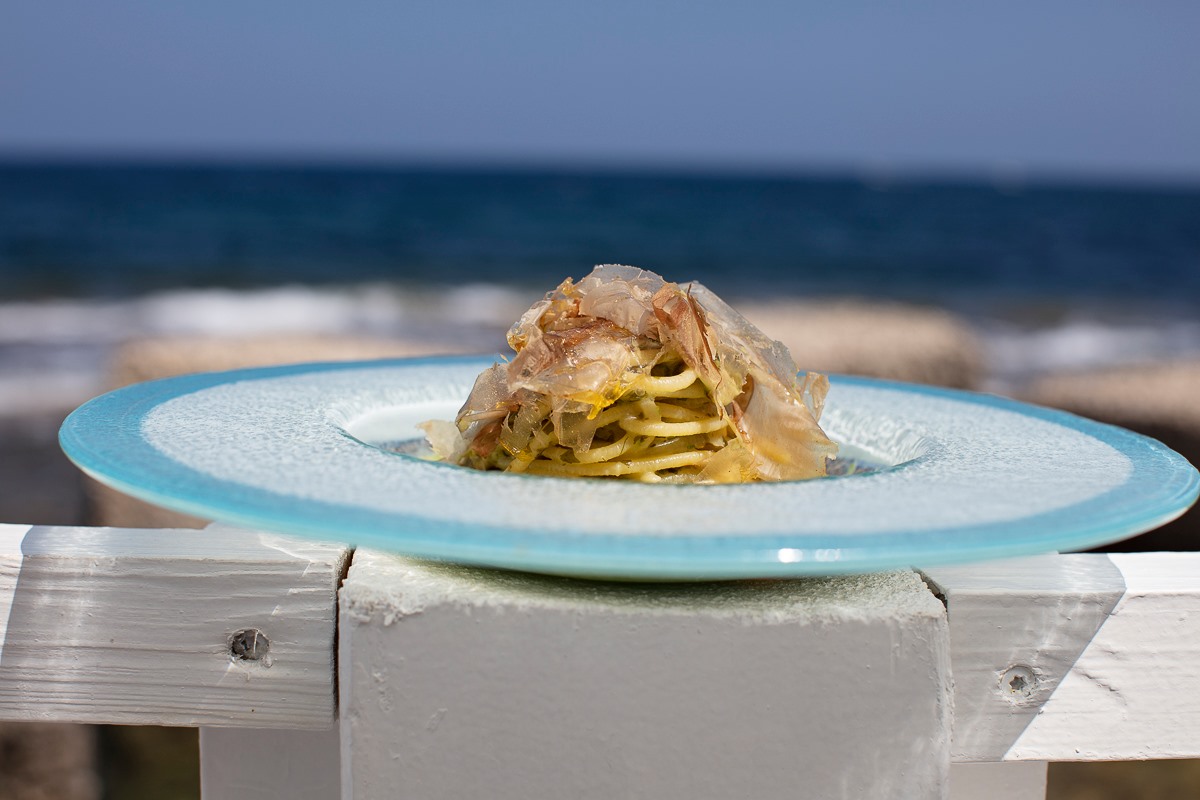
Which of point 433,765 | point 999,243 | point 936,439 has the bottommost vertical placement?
point 999,243

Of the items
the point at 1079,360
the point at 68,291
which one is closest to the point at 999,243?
the point at 1079,360

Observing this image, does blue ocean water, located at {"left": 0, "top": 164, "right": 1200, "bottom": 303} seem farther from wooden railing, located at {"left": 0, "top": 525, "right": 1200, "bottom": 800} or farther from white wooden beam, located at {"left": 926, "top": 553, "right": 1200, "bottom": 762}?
white wooden beam, located at {"left": 926, "top": 553, "right": 1200, "bottom": 762}

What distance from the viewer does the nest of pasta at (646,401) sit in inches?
43.8

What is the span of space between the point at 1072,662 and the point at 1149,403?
4.04m

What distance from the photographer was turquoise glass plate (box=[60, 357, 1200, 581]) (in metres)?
0.68

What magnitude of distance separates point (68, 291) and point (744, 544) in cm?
1641

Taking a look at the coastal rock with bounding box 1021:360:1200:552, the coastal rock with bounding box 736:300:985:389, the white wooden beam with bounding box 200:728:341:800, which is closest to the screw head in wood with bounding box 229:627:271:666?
the white wooden beam with bounding box 200:728:341:800

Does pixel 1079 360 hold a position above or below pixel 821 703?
below

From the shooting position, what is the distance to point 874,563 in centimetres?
68

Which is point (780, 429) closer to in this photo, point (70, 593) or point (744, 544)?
point (744, 544)

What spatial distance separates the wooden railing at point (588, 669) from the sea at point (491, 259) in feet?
30.5

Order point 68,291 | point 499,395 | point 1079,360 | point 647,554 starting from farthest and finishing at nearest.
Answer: point 68,291 → point 1079,360 → point 499,395 → point 647,554

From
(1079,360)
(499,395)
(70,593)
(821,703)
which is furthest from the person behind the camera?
(1079,360)

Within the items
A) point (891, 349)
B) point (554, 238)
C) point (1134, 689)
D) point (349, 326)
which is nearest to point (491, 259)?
point (554, 238)
